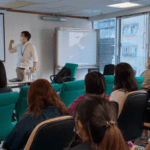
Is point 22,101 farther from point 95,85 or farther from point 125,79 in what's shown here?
point 125,79

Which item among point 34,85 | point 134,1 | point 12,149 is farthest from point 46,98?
point 134,1

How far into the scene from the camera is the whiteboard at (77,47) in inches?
300


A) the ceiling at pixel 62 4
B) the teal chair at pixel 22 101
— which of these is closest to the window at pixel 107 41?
the ceiling at pixel 62 4

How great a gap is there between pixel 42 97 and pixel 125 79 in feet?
4.22

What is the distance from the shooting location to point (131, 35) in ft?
24.3

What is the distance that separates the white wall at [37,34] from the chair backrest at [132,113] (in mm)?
5220

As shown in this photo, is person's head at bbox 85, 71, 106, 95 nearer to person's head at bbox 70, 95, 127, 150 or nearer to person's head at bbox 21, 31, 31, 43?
person's head at bbox 70, 95, 127, 150

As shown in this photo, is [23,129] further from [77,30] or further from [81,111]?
[77,30]

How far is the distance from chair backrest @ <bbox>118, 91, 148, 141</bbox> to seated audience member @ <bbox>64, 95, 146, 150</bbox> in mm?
1350

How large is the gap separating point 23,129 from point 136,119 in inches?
52.9

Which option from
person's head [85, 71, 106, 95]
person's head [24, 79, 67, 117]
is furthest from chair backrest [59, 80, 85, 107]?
person's head [24, 79, 67, 117]

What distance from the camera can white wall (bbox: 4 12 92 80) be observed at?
22.9ft

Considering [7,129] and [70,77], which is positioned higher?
[70,77]

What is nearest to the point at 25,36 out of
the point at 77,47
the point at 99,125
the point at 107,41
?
the point at 77,47
